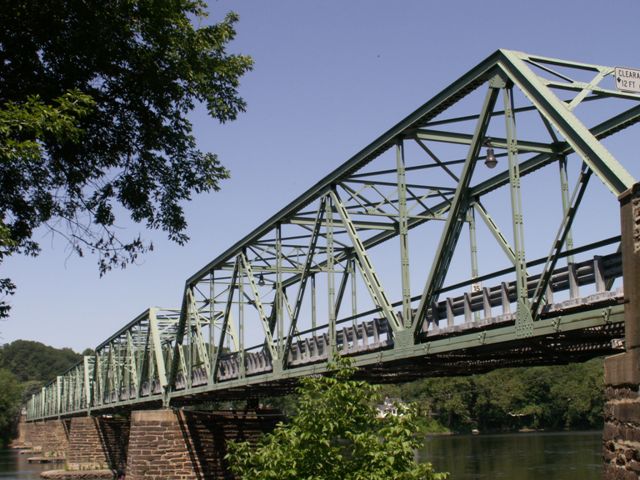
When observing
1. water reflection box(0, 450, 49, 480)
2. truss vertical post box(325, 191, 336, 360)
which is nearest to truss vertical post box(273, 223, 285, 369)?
truss vertical post box(325, 191, 336, 360)

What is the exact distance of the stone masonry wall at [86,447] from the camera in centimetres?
7062

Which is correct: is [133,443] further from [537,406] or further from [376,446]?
[537,406]

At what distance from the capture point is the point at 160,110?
18.4 meters

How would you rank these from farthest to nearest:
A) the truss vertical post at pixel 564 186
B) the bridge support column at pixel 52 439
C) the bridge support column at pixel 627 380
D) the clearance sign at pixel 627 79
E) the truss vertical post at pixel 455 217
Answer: the bridge support column at pixel 52 439
the truss vertical post at pixel 455 217
the truss vertical post at pixel 564 186
the clearance sign at pixel 627 79
the bridge support column at pixel 627 380

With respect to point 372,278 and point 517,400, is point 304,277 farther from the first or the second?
point 517,400

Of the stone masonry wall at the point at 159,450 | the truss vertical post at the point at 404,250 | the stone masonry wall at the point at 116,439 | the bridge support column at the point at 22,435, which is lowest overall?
the bridge support column at the point at 22,435

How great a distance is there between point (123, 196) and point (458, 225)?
819 centimetres

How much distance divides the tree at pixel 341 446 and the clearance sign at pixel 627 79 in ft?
27.6

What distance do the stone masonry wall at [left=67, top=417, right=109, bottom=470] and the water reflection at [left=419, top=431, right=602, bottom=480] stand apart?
2756 centimetres

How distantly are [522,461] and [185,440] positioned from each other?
3304 cm

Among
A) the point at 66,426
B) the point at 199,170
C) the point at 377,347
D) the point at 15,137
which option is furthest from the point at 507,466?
the point at 66,426

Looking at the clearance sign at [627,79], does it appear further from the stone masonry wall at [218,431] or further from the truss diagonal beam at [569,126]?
the stone masonry wall at [218,431]

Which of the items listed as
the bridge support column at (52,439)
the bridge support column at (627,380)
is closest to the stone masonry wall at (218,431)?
the bridge support column at (627,380)

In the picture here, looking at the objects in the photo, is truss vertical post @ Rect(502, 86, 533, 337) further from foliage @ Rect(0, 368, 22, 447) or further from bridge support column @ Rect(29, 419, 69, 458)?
foliage @ Rect(0, 368, 22, 447)
